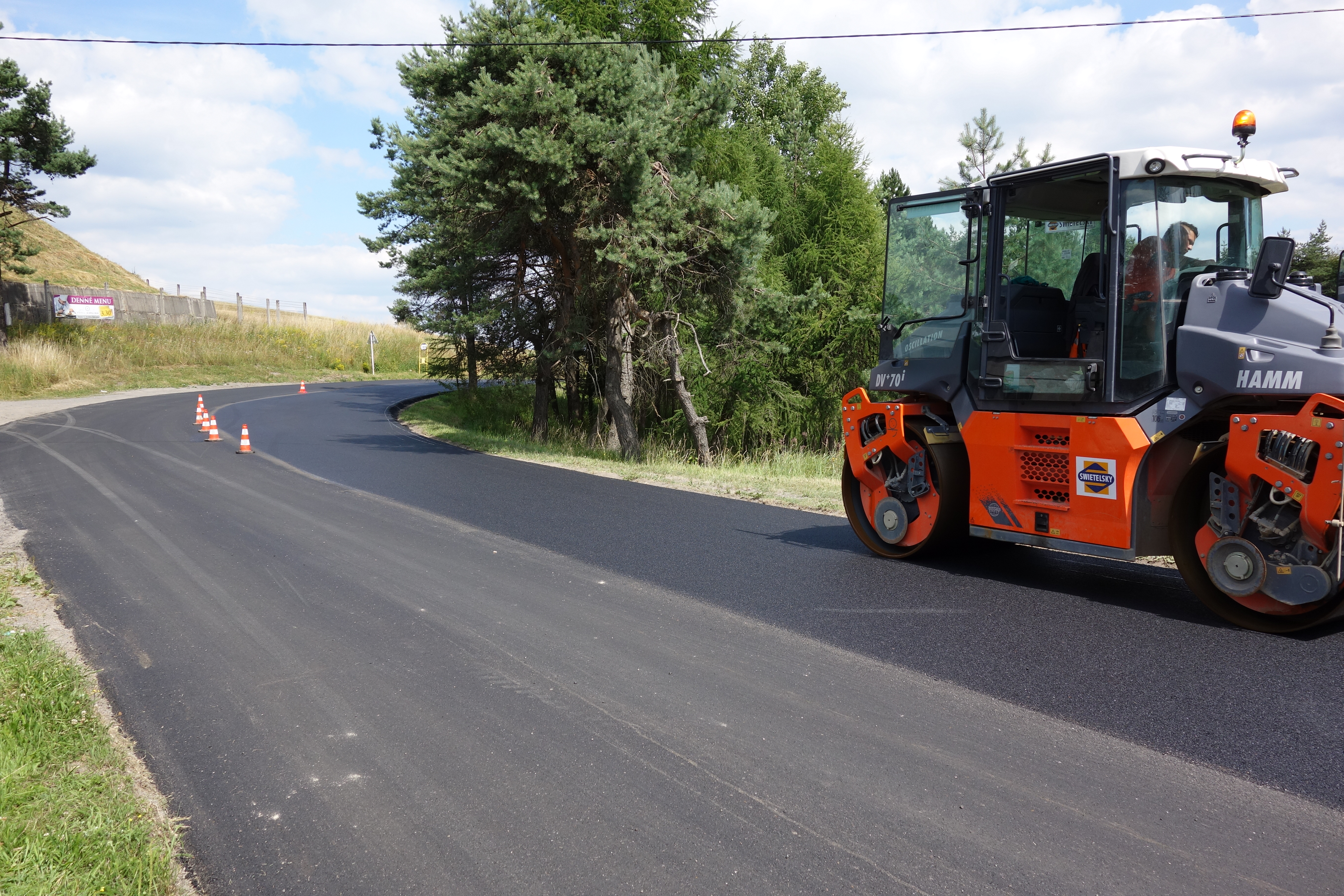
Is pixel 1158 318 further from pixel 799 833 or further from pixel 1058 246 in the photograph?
pixel 799 833

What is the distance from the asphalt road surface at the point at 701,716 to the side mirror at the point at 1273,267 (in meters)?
1.99

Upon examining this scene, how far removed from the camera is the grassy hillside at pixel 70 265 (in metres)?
52.6

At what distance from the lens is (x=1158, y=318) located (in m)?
5.73

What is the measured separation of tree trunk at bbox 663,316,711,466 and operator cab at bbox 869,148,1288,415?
36.3 ft

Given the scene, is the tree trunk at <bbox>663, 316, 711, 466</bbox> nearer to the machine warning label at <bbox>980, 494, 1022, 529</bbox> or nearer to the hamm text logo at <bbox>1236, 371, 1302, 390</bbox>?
the machine warning label at <bbox>980, 494, 1022, 529</bbox>

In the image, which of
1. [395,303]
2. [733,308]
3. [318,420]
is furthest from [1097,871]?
[395,303]

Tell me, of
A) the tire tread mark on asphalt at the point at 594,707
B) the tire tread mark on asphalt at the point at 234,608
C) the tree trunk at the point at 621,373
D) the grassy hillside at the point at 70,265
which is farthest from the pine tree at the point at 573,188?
the grassy hillside at the point at 70,265

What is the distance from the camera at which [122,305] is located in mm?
40250

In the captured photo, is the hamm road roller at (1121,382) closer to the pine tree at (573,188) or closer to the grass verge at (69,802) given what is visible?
the grass verge at (69,802)

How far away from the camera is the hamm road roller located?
5.11 m

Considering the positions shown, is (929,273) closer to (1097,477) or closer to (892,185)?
(1097,477)

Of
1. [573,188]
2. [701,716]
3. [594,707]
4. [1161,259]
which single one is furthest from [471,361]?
[701,716]

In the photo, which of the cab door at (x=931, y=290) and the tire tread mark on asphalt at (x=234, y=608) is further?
the cab door at (x=931, y=290)

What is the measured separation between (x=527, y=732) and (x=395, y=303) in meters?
21.9
